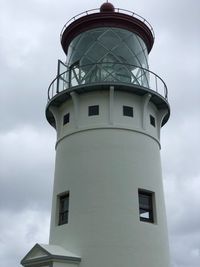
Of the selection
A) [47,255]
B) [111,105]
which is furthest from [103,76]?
[47,255]

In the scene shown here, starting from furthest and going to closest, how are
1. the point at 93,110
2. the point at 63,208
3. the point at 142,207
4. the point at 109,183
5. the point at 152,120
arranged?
the point at 152,120 → the point at 93,110 → the point at 63,208 → the point at 142,207 → the point at 109,183

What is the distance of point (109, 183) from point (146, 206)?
176cm

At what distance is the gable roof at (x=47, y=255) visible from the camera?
13148 millimetres

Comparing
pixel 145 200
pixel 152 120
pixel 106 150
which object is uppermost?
pixel 152 120

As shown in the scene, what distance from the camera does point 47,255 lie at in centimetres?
1320

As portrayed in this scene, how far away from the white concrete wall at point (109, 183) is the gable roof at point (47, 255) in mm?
327

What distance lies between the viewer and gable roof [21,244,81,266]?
1315 cm

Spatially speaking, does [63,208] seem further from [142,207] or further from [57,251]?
[142,207]

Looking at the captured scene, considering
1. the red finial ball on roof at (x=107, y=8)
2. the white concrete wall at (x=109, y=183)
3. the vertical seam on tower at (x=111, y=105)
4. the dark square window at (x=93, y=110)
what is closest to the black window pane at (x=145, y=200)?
the white concrete wall at (x=109, y=183)

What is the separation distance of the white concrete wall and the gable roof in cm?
33

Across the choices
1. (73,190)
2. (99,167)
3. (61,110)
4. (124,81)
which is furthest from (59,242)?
(124,81)

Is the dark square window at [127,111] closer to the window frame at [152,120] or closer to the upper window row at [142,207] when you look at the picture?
the window frame at [152,120]

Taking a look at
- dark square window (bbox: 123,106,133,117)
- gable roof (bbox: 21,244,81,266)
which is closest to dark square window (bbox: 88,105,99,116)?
dark square window (bbox: 123,106,133,117)

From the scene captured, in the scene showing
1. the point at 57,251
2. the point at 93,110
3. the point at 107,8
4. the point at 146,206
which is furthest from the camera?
the point at 107,8
